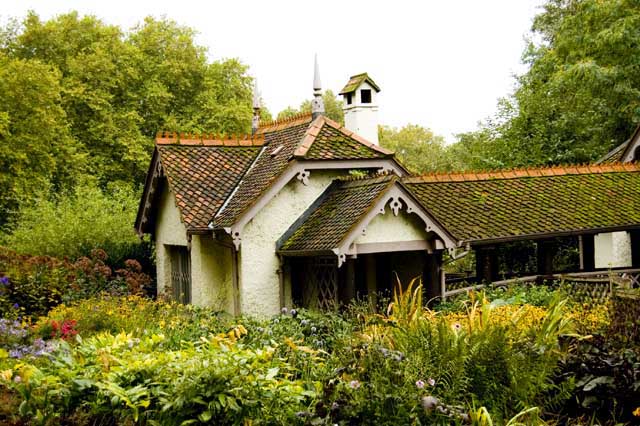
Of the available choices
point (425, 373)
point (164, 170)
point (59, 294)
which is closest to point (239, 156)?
point (164, 170)

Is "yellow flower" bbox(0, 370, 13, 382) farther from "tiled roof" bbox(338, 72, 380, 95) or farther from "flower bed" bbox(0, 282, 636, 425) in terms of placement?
"tiled roof" bbox(338, 72, 380, 95)

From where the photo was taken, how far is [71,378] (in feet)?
26.8

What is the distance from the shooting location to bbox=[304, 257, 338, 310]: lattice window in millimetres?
17875

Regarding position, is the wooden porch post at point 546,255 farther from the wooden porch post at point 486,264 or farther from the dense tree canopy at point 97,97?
the dense tree canopy at point 97,97

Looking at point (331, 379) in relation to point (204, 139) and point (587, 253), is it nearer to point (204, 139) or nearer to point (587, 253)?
point (204, 139)

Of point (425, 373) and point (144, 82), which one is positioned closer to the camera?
point (425, 373)

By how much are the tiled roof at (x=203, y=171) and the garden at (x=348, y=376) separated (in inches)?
288

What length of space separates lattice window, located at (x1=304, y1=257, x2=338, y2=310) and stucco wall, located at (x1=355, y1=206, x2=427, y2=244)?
39.5 inches

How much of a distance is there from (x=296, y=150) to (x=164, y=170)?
3304 millimetres

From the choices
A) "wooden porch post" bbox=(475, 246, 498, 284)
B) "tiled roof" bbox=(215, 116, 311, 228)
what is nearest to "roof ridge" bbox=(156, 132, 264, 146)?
"tiled roof" bbox=(215, 116, 311, 228)

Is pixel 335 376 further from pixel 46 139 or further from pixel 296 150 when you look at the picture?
pixel 46 139

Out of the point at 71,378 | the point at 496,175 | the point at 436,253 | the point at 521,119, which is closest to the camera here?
the point at 71,378

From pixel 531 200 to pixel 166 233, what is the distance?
28.6 feet

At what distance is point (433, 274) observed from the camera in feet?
60.0
